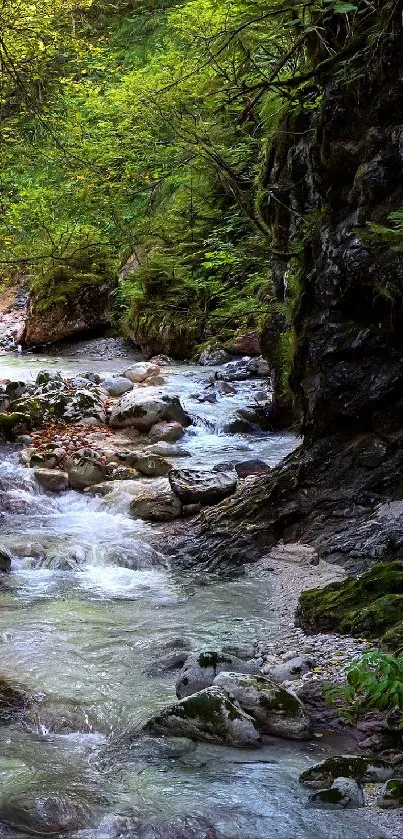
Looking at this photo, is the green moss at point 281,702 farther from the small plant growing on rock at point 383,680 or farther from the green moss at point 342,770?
the small plant growing on rock at point 383,680

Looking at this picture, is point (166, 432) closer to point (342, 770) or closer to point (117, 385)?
point (117, 385)

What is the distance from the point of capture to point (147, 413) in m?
11.3

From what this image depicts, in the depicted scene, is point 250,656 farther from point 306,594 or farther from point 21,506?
point 21,506

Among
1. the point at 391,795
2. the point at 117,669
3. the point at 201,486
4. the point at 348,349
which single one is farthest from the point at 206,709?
the point at 201,486

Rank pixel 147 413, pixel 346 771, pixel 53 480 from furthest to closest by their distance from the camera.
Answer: pixel 147 413 < pixel 53 480 < pixel 346 771

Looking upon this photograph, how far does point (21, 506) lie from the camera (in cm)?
865

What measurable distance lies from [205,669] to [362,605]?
1170mm

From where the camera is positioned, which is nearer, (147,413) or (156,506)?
(156,506)

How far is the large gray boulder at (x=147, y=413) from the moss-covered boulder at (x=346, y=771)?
8157mm

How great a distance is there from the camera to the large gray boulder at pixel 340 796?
296 cm

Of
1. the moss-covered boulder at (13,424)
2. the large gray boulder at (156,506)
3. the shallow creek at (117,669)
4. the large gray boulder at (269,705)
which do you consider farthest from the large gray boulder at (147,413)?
the large gray boulder at (269,705)

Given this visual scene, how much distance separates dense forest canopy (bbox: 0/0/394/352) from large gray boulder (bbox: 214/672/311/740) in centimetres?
336

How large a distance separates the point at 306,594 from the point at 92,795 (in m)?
2.46

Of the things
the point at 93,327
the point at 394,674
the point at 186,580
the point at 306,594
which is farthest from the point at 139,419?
the point at 394,674
